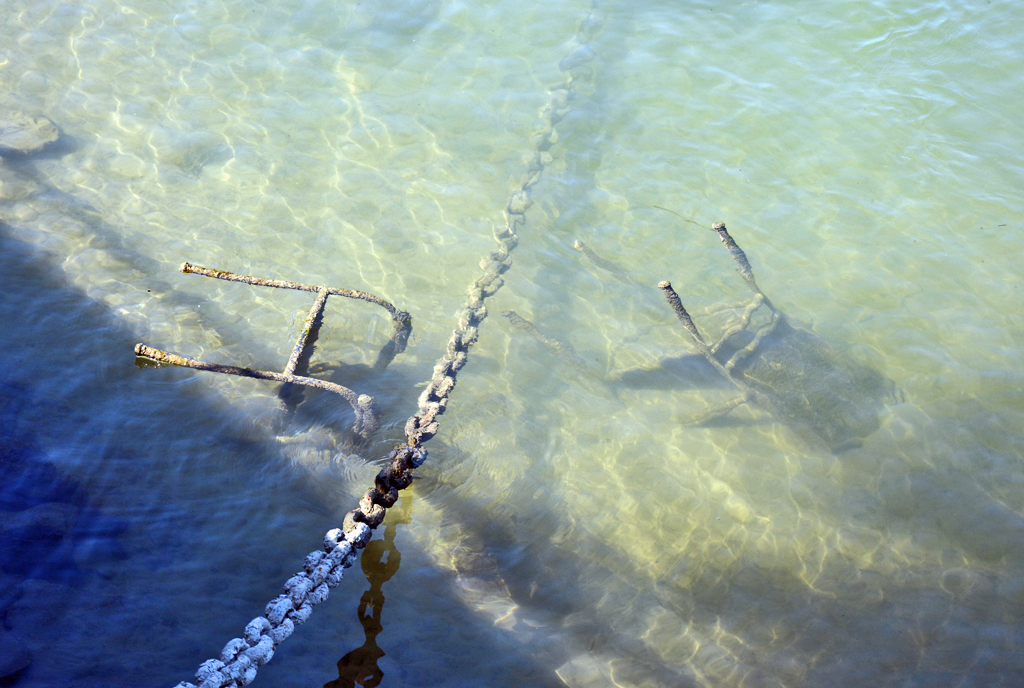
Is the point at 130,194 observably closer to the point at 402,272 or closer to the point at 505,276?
the point at 402,272

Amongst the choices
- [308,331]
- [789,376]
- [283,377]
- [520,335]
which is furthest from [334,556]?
[789,376]

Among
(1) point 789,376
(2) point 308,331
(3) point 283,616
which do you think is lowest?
(1) point 789,376

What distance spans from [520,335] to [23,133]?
506 centimetres

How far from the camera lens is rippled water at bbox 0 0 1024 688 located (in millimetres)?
3127

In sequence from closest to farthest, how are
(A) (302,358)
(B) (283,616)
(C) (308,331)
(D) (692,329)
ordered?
1. (B) (283,616)
2. (C) (308,331)
3. (A) (302,358)
4. (D) (692,329)

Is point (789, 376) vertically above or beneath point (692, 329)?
beneath

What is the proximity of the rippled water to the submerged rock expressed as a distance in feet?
0.47

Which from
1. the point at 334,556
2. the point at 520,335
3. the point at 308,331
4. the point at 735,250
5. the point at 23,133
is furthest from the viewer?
the point at 23,133

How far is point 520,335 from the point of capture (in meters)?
4.85

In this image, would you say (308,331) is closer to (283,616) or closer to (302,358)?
(302,358)

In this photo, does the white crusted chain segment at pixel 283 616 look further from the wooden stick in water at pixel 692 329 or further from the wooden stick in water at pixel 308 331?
the wooden stick in water at pixel 692 329

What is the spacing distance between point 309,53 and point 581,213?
13.1 ft

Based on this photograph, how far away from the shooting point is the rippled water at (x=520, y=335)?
123 inches

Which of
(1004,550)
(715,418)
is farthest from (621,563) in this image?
(1004,550)
